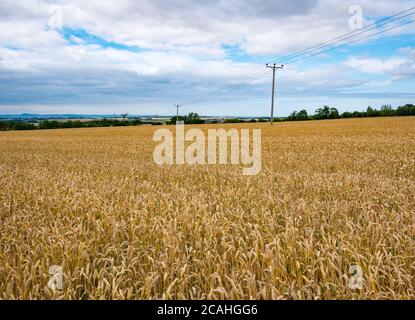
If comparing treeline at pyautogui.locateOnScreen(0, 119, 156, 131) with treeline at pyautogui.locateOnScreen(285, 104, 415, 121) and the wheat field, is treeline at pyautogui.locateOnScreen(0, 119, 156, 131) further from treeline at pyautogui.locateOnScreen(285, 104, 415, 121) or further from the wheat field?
the wheat field

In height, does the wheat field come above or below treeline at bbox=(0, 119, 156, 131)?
below

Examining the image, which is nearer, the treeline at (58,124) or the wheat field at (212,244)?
the wheat field at (212,244)

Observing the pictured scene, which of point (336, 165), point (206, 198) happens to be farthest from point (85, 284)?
point (336, 165)

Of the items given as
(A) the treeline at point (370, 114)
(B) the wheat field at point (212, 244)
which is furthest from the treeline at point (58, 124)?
(B) the wheat field at point (212, 244)

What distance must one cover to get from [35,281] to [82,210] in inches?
95.5

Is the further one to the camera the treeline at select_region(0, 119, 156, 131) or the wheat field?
the treeline at select_region(0, 119, 156, 131)

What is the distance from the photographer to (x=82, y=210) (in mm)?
5535

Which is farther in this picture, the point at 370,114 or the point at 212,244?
the point at 370,114

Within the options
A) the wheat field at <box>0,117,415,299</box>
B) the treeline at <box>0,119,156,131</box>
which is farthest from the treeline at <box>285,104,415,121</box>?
the wheat field at <box>0,117,415,299</box>

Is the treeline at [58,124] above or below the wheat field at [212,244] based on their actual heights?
above

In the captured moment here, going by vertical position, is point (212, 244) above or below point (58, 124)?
below

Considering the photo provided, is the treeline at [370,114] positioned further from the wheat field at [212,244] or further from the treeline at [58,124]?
the wheat field at [212,244]

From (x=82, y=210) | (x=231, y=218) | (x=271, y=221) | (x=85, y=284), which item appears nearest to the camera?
(x=85, y=284)
